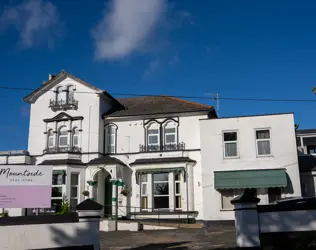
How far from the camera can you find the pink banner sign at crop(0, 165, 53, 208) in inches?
541

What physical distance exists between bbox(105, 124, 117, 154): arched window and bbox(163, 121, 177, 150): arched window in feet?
12.0

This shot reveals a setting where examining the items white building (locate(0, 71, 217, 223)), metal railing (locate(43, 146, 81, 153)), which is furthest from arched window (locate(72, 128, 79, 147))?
metal railing (locate(43, 146, 81, 153))

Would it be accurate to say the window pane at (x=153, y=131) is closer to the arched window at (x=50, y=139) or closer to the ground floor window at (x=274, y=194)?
the arched window at (x=50, y=139)

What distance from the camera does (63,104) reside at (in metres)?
27.0

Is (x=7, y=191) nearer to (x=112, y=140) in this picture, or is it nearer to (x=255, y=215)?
(x=255, y=215)

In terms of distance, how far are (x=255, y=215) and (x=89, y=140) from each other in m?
16.7

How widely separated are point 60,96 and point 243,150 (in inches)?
530

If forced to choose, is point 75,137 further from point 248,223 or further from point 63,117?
point 248,223

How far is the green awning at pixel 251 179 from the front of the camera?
71.7 ft

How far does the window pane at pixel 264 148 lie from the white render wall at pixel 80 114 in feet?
35.0

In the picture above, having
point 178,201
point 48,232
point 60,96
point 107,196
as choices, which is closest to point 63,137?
point 60,96

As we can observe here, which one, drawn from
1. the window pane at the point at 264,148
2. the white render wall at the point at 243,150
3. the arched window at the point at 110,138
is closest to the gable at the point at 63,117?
the arched window at the point at 110,138

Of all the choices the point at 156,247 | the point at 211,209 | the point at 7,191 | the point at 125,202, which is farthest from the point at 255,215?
the point at 125,202

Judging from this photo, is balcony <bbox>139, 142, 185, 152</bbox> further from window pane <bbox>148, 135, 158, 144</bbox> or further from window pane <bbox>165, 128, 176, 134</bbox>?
window pane <bbox>165, 128, 176, 134</bbox>
